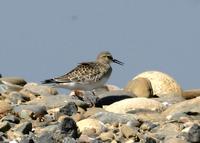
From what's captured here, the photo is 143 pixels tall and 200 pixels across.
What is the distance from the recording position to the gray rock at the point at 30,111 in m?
15.7

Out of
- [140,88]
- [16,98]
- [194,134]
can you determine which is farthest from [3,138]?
[140,88]

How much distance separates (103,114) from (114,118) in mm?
302

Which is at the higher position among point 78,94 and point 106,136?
point 78,94

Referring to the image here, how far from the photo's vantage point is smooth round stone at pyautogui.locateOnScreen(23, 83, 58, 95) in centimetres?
1874

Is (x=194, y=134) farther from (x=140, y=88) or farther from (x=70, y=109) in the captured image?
(x=140, y=88)

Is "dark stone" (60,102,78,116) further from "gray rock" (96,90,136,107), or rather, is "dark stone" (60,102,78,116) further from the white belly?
the white belly

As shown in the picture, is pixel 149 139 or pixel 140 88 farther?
pixel 140 88

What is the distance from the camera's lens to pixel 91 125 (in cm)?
1473

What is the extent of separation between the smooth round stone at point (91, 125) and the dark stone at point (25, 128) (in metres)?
0.82

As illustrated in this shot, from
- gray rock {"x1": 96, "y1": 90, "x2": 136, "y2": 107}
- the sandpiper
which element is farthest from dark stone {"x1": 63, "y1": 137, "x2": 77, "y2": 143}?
the sandpiper

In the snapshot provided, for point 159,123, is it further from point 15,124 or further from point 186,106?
point 15,124

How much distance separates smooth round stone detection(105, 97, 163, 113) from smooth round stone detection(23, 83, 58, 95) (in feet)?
7.39

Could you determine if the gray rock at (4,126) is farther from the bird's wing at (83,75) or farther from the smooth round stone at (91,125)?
the bird's wing at (83,75)

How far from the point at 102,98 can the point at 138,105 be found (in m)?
1.47
